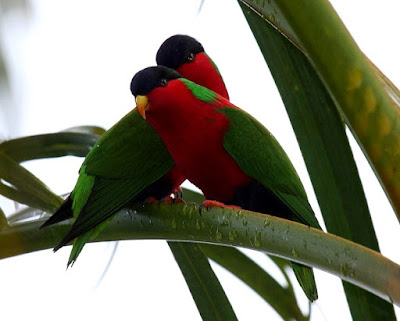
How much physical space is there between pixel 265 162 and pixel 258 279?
0.69 feet

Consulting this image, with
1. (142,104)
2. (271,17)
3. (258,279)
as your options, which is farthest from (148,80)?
(258,279)

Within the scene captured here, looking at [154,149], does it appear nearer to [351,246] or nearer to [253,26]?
[253,26]

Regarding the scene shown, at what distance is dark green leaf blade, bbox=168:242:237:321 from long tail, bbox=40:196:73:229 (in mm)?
158

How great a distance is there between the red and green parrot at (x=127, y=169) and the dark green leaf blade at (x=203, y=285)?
0.35 ft

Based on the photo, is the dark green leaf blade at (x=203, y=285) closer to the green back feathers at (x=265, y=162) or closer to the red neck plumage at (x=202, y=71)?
the green back feathers at (x=265, y=162)

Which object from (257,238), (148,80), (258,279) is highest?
(148,80)

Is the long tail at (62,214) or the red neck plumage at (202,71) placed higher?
the red neck plumage at (202,71)

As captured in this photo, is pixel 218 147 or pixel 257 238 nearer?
pixel 257 238

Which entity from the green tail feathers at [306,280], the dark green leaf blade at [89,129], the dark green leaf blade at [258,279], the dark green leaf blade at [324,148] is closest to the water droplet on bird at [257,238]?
the dark green leaf blade at [324,148]

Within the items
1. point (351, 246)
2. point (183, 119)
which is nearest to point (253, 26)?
point (183, 119)

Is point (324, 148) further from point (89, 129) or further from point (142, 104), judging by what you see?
point (89, 129)

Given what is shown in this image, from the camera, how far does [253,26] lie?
63 centimetres

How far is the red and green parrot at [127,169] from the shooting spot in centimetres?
70

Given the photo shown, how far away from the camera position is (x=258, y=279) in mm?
842
